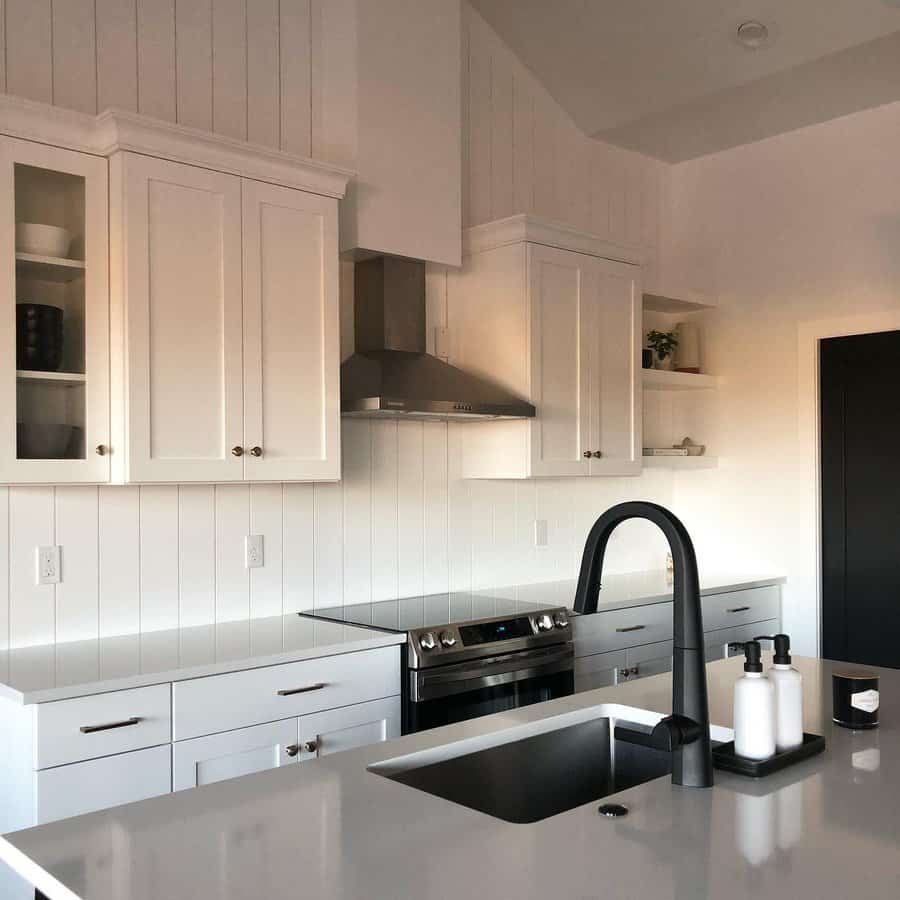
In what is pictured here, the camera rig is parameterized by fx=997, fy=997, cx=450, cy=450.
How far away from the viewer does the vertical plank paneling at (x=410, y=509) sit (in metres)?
3.93

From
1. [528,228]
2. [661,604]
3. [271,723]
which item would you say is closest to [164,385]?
[271,723]

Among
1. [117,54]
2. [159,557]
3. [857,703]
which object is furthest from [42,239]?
[857,703]

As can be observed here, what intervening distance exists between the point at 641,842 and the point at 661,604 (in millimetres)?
2761

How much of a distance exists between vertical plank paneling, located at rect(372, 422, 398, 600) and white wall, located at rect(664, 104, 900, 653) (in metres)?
1.88

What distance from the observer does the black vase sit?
267cm

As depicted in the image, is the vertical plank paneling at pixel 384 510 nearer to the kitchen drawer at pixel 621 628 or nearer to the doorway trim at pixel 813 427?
the kitchen drawer at pixel 621 628

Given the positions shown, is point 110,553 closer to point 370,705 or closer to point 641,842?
point 370,705

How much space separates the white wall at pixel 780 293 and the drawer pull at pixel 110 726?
3.21 meters

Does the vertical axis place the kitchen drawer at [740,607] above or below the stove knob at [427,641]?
below

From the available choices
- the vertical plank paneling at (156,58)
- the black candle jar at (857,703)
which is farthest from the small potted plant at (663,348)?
the black candle jar at (857,703)

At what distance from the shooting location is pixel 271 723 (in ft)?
9.12

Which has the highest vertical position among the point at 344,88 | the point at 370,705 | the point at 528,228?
the point at 344,88

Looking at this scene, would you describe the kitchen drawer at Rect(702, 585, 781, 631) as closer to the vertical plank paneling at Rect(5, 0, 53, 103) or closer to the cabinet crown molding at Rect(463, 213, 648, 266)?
the cabinet crown molding at Rect(463, 213, 648, 266)

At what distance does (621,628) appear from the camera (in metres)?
3.84
